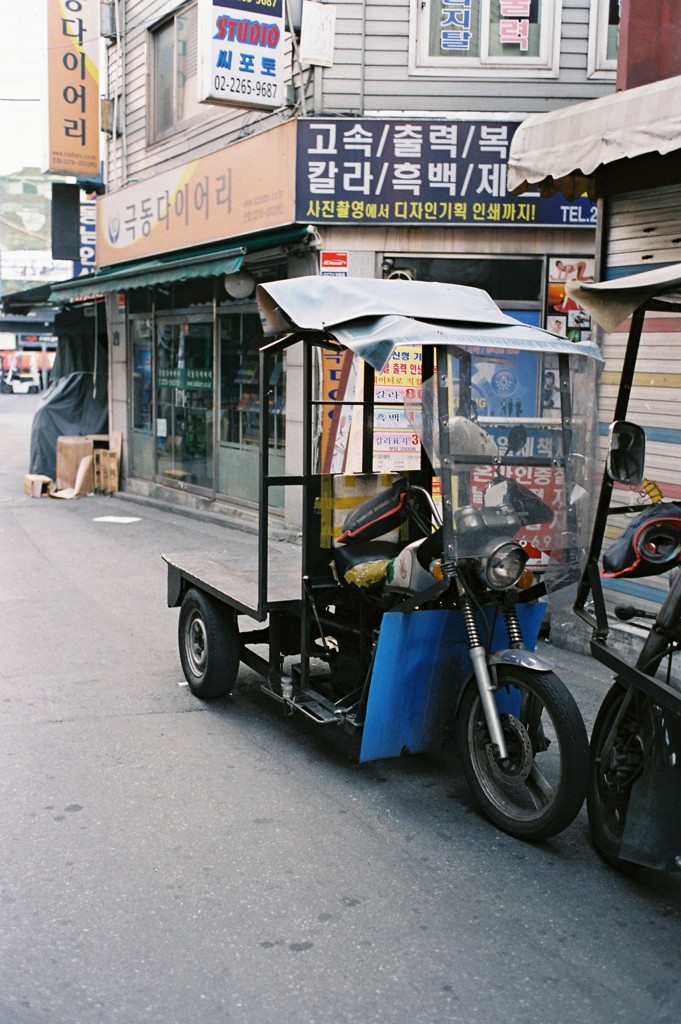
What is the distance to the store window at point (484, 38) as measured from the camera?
36.0ft

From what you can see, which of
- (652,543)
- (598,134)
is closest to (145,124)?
(598,134)

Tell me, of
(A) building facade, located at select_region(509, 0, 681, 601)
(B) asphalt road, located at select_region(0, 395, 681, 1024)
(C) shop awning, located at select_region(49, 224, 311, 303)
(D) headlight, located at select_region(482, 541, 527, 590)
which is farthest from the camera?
(C) shop awning, located at select_region(49, 224, 311, 303)

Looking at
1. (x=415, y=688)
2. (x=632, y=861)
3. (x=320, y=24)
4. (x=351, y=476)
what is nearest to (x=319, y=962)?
(x=632, y=861)

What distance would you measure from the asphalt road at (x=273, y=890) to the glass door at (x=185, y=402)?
8425 mm

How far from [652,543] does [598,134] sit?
13.1 feet

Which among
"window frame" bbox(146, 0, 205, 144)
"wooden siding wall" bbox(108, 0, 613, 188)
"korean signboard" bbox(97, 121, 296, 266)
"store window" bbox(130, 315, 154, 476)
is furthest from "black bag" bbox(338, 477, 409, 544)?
"store window" bbox(130, 315, 154, 476)

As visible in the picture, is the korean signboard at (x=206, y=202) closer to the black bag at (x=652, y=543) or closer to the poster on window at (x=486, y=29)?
the poster on window at (x=486, y=29)

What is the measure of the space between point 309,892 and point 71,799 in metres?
1.41

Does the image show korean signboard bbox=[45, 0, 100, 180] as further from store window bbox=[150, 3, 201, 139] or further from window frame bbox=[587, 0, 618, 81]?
window frame bbox=[587, 0, 618, 81]

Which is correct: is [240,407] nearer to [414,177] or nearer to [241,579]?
[414,177]

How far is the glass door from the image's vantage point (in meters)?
14.5

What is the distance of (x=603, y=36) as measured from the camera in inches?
426

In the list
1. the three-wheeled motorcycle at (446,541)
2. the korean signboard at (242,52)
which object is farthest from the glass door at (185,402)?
the three-wheeled motorcycle at (446,541)

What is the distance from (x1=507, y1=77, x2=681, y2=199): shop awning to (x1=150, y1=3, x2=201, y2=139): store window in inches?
307
